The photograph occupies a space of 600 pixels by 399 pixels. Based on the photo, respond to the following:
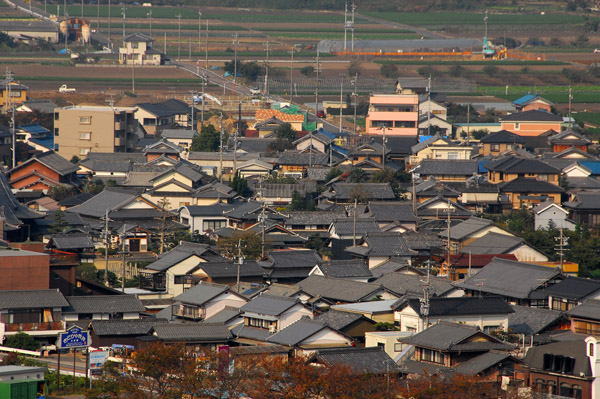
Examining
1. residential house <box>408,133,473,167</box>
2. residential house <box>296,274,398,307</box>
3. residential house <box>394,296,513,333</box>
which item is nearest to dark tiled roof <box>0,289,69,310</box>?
residential house <box>296,274,398,307</box>

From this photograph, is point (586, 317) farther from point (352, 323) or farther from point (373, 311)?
point (352, 323)

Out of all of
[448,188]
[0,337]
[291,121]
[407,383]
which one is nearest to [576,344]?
[407,383]

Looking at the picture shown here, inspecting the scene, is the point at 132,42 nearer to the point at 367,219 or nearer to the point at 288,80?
the point at 288,80

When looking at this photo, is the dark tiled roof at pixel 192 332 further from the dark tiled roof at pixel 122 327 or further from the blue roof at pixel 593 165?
the blue roof at pixel 593 165

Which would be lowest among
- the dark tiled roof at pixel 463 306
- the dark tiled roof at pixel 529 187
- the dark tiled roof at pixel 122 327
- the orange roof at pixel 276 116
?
the dark tiled roof at pixel 122 327

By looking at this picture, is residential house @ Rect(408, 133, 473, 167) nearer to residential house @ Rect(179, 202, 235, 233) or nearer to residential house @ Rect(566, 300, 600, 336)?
residential house @ Rect(179, 202, 235, 233)

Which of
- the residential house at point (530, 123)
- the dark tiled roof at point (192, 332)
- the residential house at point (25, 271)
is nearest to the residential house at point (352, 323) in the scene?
the dark tiled roof at point (192, 332)
